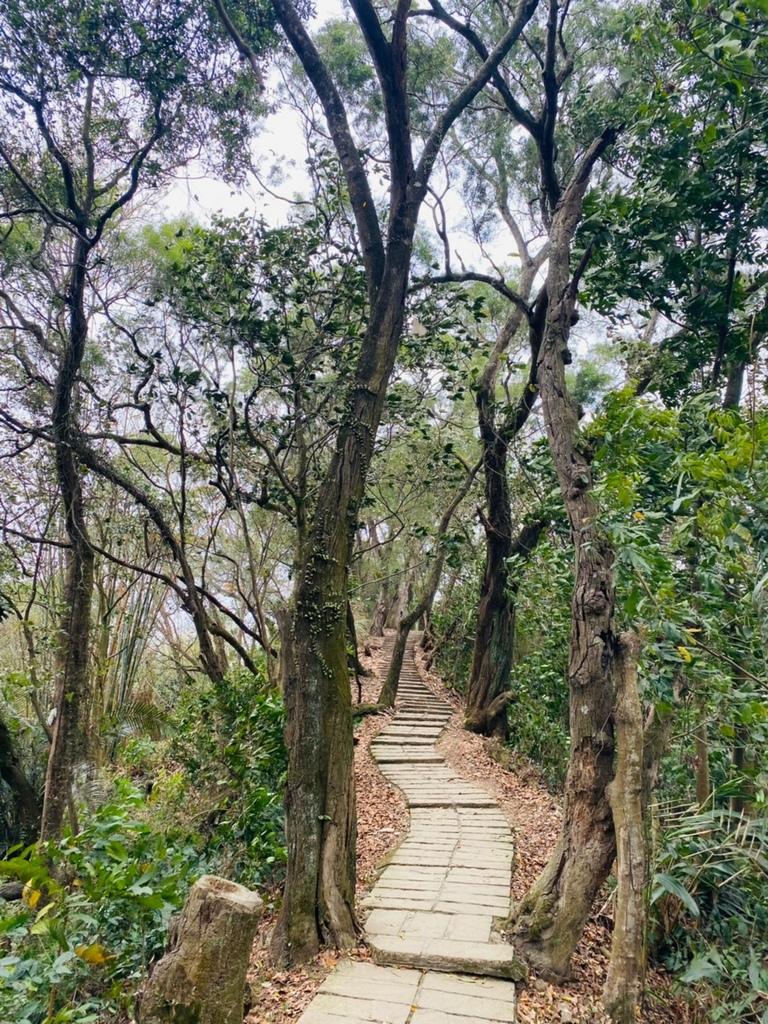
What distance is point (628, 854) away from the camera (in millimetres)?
2621

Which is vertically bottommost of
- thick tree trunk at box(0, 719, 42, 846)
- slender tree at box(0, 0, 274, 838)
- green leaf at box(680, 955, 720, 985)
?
thick tree trunk at box(0, 719, 42, 846)

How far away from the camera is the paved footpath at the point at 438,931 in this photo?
263 cm

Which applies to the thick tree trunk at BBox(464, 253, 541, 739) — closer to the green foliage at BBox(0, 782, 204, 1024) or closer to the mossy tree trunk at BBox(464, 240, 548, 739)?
the mossy tree trunk at BBox(464, 240, 548, 739)

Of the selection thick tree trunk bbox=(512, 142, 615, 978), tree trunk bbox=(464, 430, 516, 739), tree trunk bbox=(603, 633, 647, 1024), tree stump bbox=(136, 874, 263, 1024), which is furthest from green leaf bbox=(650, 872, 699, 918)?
tree trunk bbox=(464, 430, 516, 739)

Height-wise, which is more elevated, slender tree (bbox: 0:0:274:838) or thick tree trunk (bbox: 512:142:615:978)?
slender tree (bbox: 0:0:274:838)

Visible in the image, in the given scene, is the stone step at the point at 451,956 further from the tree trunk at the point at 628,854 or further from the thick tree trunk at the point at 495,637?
the thick tree trunk at the point at 495,637

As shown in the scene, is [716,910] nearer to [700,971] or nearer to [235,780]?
[700,971]

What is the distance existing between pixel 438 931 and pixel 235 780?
2146mm

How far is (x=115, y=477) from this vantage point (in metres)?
6.02

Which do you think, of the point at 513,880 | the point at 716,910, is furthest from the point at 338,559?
the point at 716,910

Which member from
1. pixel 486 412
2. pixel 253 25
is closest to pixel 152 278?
pixel 253 25

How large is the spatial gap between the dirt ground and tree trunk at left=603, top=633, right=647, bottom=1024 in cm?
15

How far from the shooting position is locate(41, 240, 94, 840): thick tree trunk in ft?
17.2

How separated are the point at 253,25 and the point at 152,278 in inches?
121
